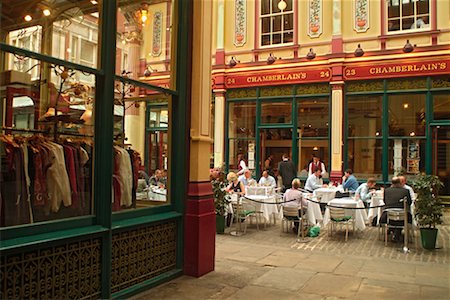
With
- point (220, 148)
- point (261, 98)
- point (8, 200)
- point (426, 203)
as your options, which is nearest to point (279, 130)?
point (261, 98)

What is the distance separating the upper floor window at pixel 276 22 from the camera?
1694cm

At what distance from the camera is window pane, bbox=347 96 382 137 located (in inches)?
605

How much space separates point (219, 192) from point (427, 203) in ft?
13.6

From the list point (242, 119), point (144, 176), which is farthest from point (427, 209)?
point (242, 119)

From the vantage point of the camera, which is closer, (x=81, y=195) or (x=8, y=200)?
(x=8, y=200)

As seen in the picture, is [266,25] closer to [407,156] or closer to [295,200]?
[407,156]

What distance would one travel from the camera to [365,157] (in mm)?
15523

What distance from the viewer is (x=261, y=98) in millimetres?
17000

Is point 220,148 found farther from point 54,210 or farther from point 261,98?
point 54,210

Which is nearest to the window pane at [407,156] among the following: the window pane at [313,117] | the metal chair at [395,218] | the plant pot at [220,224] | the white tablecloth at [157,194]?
the window pane at [313,117]

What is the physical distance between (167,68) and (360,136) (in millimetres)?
10735

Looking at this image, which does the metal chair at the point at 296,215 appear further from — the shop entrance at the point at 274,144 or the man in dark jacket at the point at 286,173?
the shop entrance at the point at 274,144

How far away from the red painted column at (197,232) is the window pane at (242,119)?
11.3 meters

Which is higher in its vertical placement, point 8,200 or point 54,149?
point 54,149
